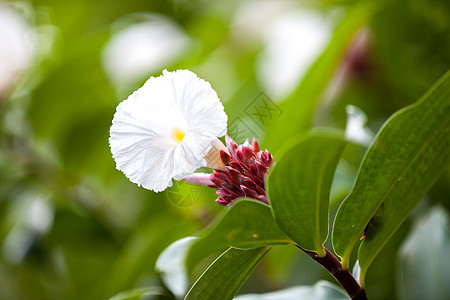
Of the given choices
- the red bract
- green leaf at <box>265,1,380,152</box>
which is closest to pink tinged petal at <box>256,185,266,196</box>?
the red bract

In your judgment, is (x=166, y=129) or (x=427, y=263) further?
(x=427, y=263)

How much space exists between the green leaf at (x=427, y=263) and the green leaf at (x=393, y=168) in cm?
25

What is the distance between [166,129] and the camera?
409mm

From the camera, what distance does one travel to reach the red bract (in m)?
0.42

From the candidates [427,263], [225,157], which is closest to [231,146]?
[225,157]

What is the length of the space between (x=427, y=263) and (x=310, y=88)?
0.34 m

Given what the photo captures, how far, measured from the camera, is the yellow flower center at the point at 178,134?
41cm

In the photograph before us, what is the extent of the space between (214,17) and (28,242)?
0.80 m

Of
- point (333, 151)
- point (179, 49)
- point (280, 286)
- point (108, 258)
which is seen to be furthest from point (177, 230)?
point (333, 151)

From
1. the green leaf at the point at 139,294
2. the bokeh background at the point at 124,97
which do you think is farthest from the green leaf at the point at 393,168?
the bokeh background at the point at 124,97

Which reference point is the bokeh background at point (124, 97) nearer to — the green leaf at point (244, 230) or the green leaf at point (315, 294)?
the green leaf at point (315, 294)

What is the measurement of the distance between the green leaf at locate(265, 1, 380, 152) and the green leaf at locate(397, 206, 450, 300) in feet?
0.86

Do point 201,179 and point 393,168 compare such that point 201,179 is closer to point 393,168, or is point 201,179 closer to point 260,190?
point 260,190

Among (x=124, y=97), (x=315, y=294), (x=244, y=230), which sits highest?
(x=244, y=230)
